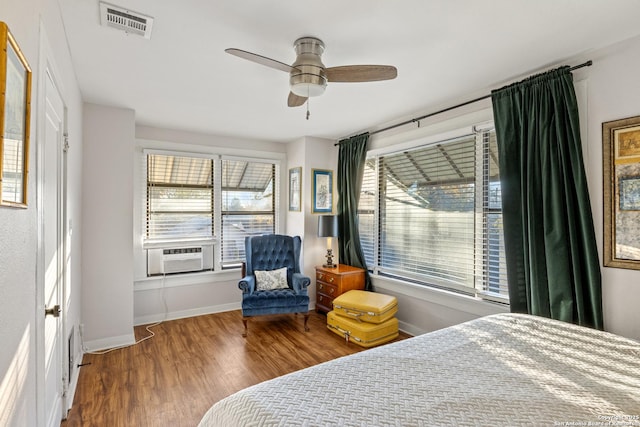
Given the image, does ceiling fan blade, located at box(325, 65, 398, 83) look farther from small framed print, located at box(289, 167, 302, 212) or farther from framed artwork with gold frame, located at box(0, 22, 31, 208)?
Result: small framed print, located at box(289, 167, 302, 212)

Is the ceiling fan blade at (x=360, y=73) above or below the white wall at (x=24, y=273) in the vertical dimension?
above

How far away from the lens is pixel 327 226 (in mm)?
4164

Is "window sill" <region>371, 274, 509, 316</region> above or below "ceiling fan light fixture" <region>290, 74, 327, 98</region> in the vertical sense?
below

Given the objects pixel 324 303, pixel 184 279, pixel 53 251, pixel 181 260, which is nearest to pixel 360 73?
pixel 53 251

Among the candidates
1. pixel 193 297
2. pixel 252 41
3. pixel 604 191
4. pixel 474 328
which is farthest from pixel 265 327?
pixel 604 191

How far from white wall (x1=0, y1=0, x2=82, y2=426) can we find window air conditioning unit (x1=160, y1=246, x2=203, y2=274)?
2.66 meters

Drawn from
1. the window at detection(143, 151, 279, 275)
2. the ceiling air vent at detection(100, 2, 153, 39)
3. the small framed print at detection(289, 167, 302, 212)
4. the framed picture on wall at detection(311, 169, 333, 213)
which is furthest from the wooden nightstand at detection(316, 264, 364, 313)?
the ceiling air vent at detection(100, 2, 153, 39)

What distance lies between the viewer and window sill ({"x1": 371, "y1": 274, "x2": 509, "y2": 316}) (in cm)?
281

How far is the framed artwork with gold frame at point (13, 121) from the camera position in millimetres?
818

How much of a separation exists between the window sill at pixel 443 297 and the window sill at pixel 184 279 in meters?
2.03

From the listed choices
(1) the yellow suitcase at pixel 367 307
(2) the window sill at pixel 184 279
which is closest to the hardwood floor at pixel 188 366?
(1) the yellow suitcase at pixel 367 307

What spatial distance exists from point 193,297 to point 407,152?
3312mm

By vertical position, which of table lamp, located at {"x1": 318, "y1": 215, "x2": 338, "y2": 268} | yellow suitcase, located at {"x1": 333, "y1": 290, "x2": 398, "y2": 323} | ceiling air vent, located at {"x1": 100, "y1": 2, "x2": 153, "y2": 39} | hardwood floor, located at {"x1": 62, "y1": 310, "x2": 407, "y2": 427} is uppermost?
ceiling air vent, located at {"x1": 100, "y1": 2, "x2": 153, "y2": 39}

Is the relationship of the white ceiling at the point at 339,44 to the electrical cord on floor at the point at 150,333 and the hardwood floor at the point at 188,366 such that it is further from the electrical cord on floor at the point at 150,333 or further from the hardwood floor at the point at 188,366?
the hardwood floor at the point at 188,366
